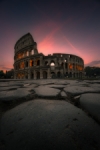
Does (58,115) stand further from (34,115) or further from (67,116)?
(34,115)

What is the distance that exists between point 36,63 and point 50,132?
1815 cm

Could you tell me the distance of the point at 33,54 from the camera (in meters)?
17.8

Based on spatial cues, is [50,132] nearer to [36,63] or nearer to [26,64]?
[36,63]

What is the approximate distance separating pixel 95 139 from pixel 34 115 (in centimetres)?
42

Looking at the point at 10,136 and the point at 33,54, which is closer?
the point at 10,136

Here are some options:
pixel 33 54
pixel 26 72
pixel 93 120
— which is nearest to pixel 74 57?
pixel 33 54

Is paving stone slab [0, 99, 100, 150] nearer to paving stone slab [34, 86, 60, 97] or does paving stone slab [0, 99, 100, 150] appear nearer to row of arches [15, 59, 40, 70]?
paving stone slab [34, 86, 60, 97]

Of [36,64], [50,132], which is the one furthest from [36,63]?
[50,132]

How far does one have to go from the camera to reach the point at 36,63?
17984 mm

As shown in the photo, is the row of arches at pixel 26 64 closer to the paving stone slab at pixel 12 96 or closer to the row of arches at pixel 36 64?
the row of arches at pixel 36 64

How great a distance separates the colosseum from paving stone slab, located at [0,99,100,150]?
49.4 ft

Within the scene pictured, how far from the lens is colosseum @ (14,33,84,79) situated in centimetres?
1684

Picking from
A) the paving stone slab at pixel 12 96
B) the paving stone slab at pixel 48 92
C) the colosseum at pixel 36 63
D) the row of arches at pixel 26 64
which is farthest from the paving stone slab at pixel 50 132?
the row of arches at pixel 26 64

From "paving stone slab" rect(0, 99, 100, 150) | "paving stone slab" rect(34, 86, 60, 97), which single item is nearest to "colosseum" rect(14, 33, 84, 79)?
"paving stone slab" rect(34, 86, 60, 97)
